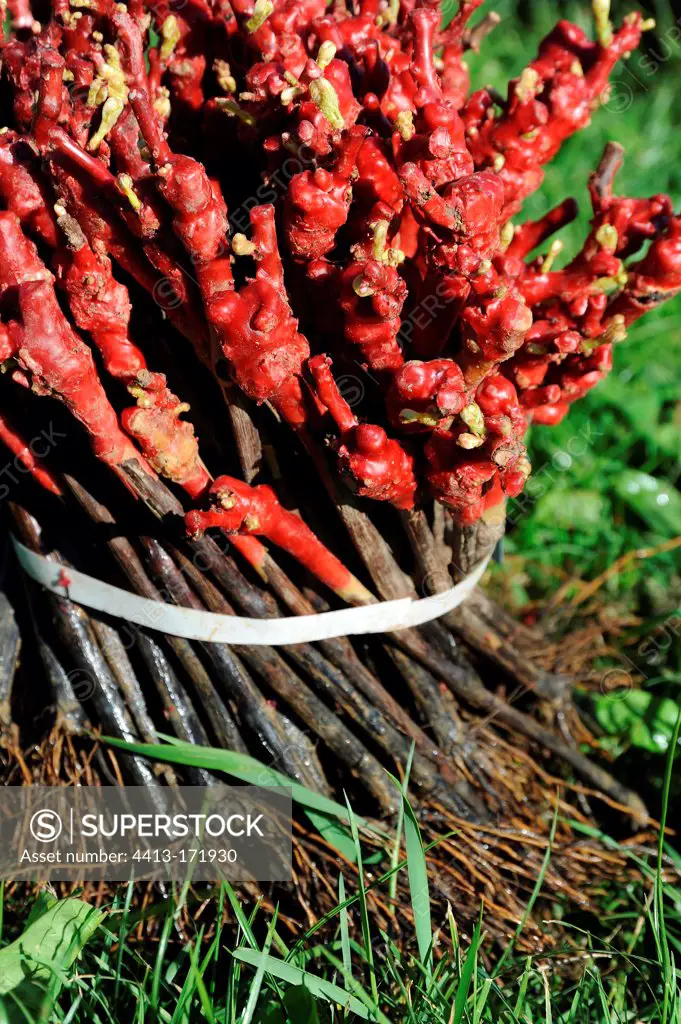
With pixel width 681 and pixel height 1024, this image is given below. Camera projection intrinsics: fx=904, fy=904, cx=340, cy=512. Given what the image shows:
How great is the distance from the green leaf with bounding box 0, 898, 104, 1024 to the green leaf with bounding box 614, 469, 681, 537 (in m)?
2.02

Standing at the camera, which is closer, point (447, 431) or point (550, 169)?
point (447, 431)

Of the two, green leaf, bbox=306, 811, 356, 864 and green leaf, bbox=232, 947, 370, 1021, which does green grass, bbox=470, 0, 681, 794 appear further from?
green leaf, bbox=232, 947, 370, 1021

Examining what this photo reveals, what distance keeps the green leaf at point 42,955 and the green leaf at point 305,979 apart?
0.85ft

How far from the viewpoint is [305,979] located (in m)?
1.25

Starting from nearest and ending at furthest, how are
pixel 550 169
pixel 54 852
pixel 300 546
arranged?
pixel 300 546
pixel 54 852
pixel 550 169

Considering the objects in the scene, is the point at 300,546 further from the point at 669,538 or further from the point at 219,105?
the point at 669,538

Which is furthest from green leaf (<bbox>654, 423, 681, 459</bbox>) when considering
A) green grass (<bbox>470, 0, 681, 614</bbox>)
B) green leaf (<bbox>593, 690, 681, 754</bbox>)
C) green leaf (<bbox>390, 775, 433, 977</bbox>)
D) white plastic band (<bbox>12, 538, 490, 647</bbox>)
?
green leaf (<bbox>390, 775, 433, 977</bbox>)

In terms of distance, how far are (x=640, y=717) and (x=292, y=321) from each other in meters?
1.44

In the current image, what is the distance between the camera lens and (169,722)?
1.70 meters

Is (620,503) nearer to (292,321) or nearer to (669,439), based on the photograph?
(669,439)

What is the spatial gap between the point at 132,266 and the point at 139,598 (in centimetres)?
56

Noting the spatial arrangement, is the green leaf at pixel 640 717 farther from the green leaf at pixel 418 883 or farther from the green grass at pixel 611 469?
the green leaf at pixel 418 883

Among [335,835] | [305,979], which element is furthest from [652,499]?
[305,979]

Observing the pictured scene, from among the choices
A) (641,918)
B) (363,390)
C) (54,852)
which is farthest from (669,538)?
(54,852)
